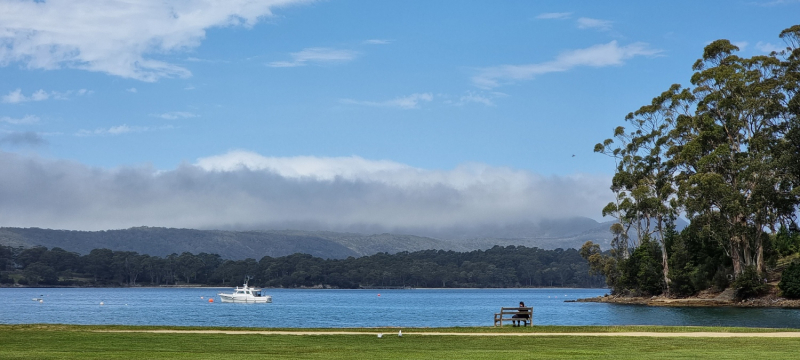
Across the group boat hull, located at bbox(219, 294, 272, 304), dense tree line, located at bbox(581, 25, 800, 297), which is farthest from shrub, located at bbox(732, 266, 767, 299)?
boat hull, located at bbox(219, 294, 272, 304)

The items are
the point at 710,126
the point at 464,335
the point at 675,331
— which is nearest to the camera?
the point at 464,335

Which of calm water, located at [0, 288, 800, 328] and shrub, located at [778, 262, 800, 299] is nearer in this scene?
calm water, located at [0, 288, 800, 328]

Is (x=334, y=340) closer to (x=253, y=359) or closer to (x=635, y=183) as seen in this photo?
(x=253, y=359)

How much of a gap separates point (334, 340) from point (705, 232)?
65.4 m

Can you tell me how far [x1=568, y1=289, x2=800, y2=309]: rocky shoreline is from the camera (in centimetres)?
A: 8419

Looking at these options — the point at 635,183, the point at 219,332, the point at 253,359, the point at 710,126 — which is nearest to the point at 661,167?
the point at 635,183

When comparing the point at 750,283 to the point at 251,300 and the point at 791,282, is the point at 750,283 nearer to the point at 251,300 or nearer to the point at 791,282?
the point at 791,282

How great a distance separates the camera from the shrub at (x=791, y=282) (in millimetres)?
83125

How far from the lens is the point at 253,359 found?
80.9 ft

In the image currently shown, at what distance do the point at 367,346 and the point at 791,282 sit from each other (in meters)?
66.1

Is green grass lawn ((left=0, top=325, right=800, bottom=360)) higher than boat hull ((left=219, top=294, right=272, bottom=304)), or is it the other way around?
boat hull ((left=219, top=294, right=272, bottom=304))

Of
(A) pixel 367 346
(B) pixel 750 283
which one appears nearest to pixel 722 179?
(B) pixel 750 283

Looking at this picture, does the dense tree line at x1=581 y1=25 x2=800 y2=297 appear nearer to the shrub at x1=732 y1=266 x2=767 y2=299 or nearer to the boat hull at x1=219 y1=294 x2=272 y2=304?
the shrub at x1=732 y1=266 x2=767 y2=299

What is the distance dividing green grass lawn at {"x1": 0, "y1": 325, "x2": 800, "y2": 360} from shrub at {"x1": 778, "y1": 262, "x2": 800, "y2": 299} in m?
55.5
